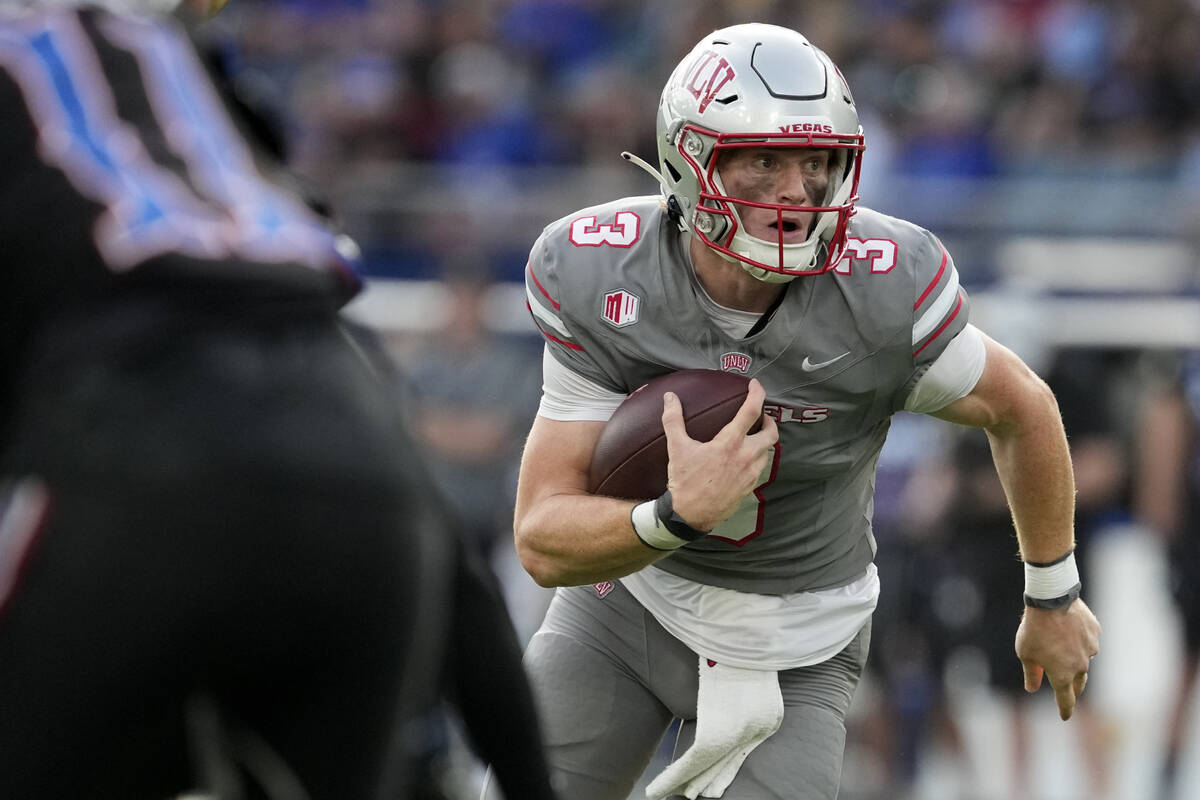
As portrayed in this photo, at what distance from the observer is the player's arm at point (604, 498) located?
2936mm

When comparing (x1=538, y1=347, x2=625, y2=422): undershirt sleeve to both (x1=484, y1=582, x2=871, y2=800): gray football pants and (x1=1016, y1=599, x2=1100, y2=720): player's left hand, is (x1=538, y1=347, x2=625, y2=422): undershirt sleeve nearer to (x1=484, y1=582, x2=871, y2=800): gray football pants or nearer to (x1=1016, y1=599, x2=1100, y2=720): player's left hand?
(x1=484, y1=582, x2=871, y2=800): gray football pants

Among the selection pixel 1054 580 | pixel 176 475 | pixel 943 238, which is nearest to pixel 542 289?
pixel 1054 580

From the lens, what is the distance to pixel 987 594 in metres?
6.64

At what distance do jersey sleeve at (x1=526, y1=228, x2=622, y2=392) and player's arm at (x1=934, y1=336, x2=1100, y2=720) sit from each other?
2.18 feet

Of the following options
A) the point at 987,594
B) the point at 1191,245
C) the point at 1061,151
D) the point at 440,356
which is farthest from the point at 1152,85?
the point at 440,356

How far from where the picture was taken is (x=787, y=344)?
3.15 metres

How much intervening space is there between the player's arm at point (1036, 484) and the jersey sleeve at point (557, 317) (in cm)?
66

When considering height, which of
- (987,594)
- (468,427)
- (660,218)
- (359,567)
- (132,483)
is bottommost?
(987,594)

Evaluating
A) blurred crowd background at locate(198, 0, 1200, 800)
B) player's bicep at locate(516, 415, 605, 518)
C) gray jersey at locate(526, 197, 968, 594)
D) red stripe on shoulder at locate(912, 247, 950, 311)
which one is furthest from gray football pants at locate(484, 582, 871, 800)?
blurred crowd background at locate(198, 0, 1200, 800)

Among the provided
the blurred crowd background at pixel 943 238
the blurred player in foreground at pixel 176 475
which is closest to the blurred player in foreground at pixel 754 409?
the blurred player in foreground at pixel 176 475

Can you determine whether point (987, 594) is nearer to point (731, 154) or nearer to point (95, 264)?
point (731, 154)

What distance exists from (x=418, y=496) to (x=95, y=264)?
423 mm

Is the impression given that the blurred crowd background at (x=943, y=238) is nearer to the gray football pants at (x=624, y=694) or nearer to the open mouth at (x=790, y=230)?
the gray football pants at (x=624, y=694)

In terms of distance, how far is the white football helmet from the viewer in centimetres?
311
